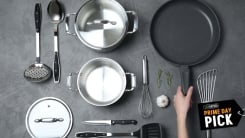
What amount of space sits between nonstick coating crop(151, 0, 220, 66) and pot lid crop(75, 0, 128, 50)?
0.15 meters

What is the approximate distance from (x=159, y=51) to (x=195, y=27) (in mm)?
183

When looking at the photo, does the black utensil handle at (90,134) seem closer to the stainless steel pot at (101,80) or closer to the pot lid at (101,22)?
the stainless steel pot at (101,80)

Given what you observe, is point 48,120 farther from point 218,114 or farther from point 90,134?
point 218,114

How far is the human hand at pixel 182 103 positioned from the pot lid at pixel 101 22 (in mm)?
342

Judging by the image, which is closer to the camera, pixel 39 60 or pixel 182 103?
pixel 182 103

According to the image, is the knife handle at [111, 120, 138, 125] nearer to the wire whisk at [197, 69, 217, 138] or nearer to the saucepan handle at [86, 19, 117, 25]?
the wire whisk at [197, 69, 217, 138]

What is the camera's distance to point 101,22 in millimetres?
1615

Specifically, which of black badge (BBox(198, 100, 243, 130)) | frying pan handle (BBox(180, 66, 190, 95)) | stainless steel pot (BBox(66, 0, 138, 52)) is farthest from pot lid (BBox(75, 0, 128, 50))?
black badge (BBox(198, 100, 243, 130))

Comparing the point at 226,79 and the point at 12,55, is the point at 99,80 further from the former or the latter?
the point at 226,79

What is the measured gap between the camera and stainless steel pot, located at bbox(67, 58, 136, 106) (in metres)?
1.57

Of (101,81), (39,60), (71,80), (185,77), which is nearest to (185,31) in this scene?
(185,77)

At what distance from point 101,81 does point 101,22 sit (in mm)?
244

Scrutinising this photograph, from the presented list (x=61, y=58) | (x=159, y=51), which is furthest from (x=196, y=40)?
(x=61, y=58)

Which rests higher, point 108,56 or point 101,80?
point 108,56
